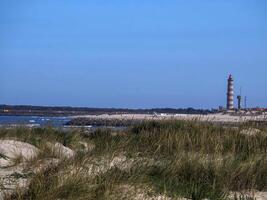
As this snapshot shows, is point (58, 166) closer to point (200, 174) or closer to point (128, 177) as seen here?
point (128, 177)

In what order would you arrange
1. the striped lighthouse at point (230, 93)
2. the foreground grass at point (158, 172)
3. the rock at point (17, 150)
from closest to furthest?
the foreground grass at point (158, 172) < the rock at point (17, 150) < the striped lighthouse at point (230, 93)

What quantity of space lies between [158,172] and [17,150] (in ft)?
13.0

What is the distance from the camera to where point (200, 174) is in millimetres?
8328

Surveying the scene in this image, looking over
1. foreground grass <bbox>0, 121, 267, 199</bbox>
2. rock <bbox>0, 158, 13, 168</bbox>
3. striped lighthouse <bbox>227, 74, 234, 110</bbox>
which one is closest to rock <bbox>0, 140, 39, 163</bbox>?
rock <bbox>0, 158, 13, 168</bbox>

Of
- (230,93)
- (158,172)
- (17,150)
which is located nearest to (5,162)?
(17,150)

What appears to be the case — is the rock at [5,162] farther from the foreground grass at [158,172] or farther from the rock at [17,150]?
the foreground grass at [158,172]

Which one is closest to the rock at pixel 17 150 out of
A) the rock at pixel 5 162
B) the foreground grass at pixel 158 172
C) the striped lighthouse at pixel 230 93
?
the rock at pixel 5 162

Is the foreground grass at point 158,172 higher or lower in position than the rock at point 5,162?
higher

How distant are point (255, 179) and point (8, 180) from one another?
3.75 meters

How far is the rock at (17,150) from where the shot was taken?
34.7 feet

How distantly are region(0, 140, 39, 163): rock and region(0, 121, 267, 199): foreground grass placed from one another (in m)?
0.70

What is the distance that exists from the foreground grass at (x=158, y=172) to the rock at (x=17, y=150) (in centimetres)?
70

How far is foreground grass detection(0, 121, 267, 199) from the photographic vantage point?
647 centimetres

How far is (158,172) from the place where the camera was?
322 inches
